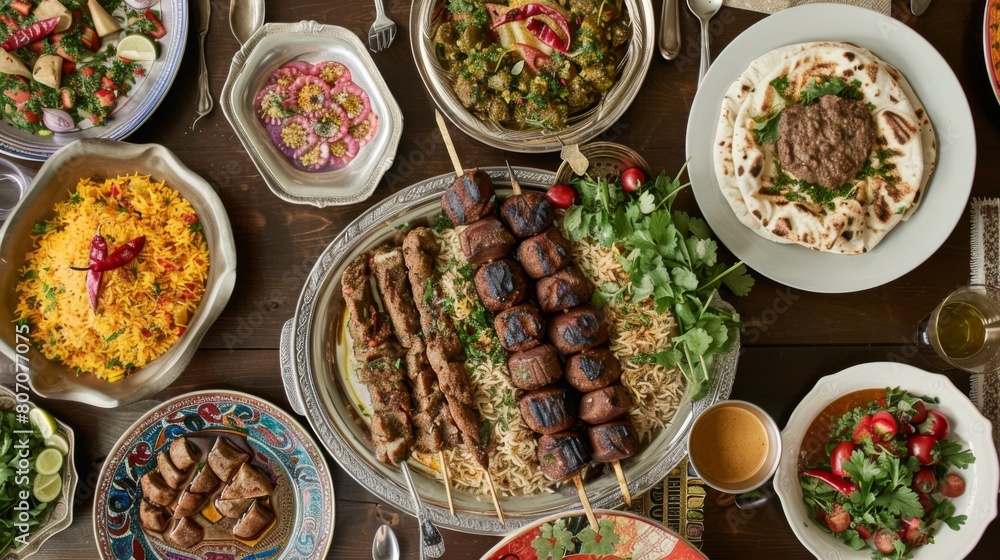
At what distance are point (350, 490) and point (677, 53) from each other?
360cm

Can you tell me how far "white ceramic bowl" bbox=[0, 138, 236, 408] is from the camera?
3576 millimetres

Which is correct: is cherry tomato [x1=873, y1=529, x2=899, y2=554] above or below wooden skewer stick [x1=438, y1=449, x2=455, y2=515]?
below

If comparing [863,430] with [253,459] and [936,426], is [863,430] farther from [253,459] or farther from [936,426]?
[253,459]

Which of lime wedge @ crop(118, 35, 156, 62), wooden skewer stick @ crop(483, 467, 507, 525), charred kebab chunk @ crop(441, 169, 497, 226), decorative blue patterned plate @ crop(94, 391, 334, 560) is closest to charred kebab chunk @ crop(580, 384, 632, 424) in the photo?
wooden skewer stick @ crop(483, 467, 507, 525)

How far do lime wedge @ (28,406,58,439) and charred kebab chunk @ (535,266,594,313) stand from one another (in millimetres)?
3232

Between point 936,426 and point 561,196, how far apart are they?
2.74 m

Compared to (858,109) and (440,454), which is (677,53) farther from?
(440,454)

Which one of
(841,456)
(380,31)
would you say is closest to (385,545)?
(841,456)

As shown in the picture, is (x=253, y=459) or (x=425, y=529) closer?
(x=425, y=529)

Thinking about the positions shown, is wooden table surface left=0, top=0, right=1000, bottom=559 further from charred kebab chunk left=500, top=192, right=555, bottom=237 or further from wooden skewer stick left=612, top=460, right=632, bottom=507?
wooden skewer stick left=612, top=460, right=632, bottom=507

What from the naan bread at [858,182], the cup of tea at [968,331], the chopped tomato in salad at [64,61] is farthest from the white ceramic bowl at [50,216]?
the cup of tea at [968,331]

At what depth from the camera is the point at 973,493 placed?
3.67 m

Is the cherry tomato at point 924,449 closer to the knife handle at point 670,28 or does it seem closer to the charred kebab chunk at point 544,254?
the charred kebab chunk at point 544,254

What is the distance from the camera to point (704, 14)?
3.74m
